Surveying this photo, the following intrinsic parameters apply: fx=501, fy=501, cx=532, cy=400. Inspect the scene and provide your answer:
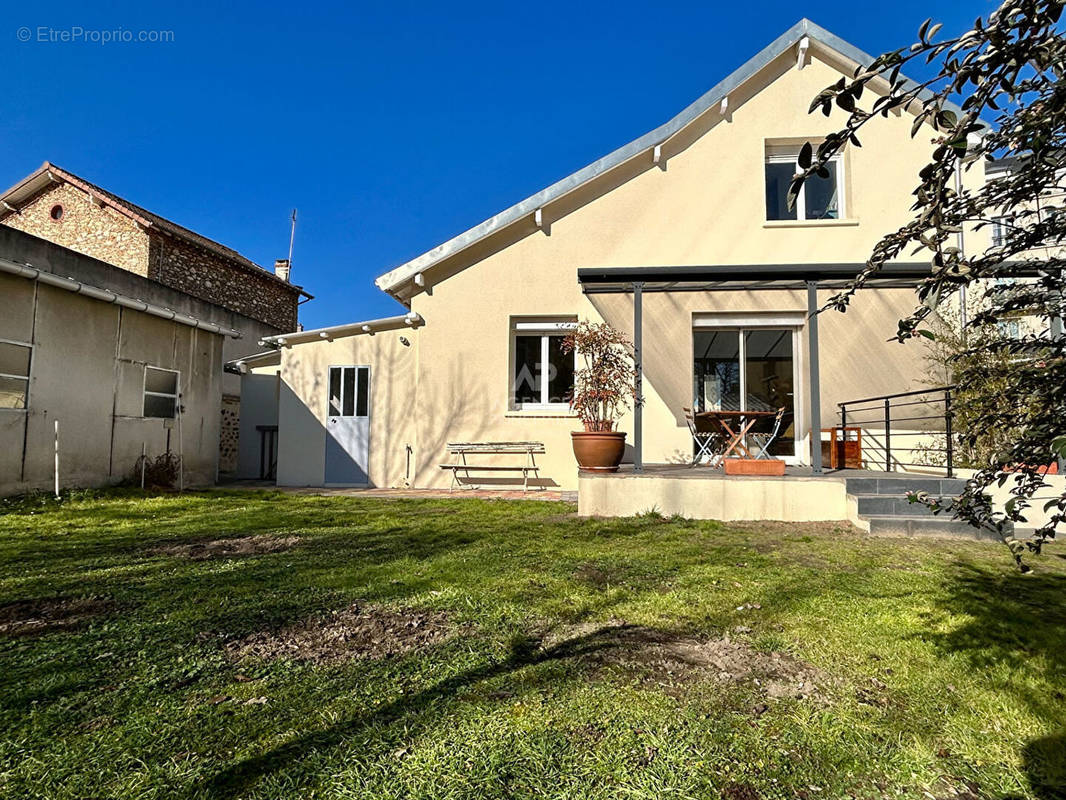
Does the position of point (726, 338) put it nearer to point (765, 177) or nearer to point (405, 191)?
point (765, 177)

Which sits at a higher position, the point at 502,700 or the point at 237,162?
the point at 237,162

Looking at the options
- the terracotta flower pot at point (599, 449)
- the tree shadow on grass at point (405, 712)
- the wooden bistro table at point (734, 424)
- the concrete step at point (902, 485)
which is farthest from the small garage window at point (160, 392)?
the concrete step at point (902, 485)

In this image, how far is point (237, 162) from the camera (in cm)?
1800

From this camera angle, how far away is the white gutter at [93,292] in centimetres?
781

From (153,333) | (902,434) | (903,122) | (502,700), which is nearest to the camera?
(502,700)

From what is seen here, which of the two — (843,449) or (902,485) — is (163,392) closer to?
(843,449)

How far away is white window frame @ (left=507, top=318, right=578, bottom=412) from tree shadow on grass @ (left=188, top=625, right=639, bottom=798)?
23.0 ft

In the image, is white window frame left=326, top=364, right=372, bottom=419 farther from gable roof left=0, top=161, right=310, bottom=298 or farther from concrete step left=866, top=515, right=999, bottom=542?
gable roof left=0, top=161, right=310, bottom=298

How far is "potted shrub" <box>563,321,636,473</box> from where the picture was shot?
6.86 metres

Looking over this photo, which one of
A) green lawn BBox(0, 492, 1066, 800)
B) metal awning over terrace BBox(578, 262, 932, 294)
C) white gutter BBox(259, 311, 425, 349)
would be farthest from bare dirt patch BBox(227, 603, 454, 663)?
white gutter BBox(259, 311, 425, 349)

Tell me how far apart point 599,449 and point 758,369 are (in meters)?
4.24

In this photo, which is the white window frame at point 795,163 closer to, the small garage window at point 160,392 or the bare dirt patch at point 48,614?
the bare dirt patch at point 48,614

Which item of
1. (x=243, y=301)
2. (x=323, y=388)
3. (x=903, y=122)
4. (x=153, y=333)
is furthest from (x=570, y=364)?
(x=243, y=301)

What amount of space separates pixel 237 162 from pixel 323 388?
506 inches
